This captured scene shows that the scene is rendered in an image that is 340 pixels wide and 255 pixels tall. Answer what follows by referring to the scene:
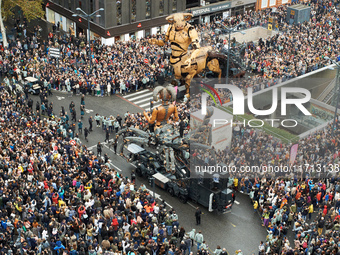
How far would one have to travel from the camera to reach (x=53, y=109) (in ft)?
158

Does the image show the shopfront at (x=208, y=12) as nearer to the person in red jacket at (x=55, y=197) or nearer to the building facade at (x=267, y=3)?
the building facade at (x=267, y=3)

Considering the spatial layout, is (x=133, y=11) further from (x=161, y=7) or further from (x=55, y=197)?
(x=55, y=197)

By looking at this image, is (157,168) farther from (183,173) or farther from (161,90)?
(161,90)

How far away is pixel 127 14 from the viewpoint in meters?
61.7

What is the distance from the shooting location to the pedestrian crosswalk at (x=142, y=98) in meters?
50.4

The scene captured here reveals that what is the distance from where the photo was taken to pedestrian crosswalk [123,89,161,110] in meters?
50.4

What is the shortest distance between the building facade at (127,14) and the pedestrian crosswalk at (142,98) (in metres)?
10.9

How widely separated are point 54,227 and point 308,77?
31.8 m

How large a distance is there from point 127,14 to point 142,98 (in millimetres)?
14344

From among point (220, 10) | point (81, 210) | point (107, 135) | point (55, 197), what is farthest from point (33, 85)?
point (220, 10)

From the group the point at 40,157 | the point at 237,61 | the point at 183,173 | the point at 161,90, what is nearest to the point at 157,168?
the point at 183,173

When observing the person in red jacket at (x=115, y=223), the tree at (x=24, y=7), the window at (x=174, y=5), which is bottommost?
the person in red jacket at (x=115, y=223)

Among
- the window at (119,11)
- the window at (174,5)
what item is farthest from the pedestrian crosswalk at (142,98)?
the window at (174,5)

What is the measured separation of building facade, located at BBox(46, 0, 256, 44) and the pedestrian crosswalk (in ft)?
35.6
